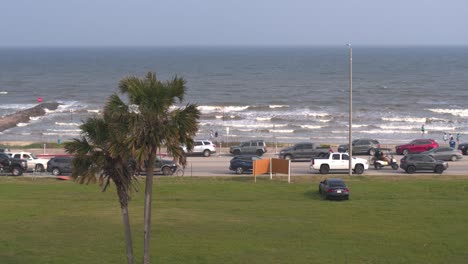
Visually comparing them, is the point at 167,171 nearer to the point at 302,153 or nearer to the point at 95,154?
the point at 302,153

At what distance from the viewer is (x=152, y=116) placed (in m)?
18.2

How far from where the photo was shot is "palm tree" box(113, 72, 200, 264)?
18094 millimetres

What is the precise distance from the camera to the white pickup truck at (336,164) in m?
45.2

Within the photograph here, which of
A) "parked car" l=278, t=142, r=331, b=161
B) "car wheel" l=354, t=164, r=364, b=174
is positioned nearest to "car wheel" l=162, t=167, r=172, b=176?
"parked car" l=278, t=142, r=331, b=161

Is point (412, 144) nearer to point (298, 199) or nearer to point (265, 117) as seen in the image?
point (298, 199)

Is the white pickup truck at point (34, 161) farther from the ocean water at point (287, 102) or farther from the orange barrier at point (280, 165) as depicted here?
the orange barrier at point (280, 165)

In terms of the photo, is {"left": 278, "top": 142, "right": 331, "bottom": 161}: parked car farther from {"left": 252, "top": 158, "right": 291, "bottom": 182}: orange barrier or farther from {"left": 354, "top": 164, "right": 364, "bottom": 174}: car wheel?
{"left": 252, "top": 158, "right": 291, "bottom": 182}: orange barrier

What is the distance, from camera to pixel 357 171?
149ft

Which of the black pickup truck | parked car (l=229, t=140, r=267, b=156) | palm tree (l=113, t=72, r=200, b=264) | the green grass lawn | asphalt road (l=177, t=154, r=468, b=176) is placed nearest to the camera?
palm tree (l=113, t=72, r=200, b=264)

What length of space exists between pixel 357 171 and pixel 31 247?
25.7 m

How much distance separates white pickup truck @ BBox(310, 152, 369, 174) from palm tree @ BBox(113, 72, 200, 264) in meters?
27.5

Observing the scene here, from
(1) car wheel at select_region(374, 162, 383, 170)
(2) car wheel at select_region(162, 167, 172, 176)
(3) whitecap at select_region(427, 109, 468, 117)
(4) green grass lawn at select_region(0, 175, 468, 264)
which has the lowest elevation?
(4) green grass lawn at select_region(0, 175, 468, 264)

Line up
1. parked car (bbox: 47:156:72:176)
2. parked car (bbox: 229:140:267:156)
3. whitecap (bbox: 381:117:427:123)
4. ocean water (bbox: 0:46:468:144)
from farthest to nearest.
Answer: whitecap (bbox: 381:117:427:123)
ocean water (bbox: 0:46:468:144)
parked car (bbox: 229:140:267:156)
parked car (bbox: 47:156:72:176)

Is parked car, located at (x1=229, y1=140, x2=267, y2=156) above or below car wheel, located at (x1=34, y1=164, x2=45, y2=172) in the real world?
above
